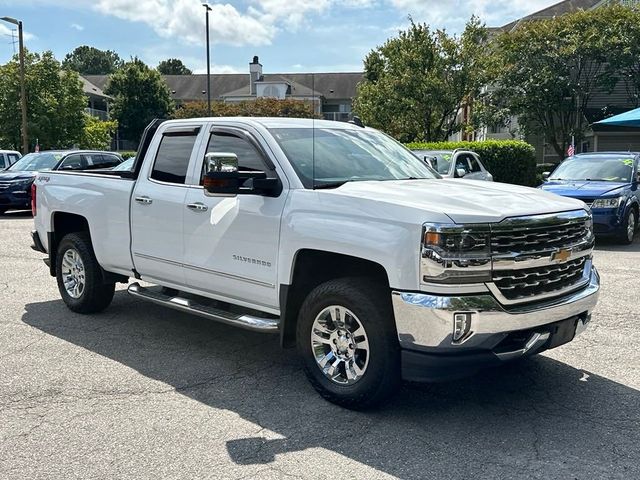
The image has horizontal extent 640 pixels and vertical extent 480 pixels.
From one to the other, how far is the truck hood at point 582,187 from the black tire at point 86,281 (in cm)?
836

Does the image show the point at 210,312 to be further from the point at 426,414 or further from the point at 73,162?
the point at 73,162

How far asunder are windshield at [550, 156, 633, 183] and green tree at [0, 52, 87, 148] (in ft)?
94.5

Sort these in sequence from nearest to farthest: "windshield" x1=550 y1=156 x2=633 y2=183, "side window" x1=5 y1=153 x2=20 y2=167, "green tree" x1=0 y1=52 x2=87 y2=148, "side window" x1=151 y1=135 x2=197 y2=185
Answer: "side window" x1=151 y1=135 x2=197 y2=185 < "windshield" x1=550 y1=156 x2=633 y2=183 < "side window" x1=5 y1=153 x2=20 y2=167 < "green tree" x1=0 y1=52 x2=87 y2=148

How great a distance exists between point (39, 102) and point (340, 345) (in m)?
33.9

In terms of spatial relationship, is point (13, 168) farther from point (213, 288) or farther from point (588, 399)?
point (588, 399)

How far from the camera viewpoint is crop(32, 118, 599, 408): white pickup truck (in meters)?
3.70

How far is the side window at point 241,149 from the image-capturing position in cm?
488

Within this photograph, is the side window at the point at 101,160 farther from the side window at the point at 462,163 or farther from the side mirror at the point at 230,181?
the side mirror at the point at 230,181

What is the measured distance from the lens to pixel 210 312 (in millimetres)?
4938

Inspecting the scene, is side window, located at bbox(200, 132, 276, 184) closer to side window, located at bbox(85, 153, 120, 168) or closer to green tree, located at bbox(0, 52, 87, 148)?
side window, located at bbox(85, 153, 120, 168)

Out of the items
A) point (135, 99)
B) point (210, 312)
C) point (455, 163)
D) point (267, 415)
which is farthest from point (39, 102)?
point (267, 415)

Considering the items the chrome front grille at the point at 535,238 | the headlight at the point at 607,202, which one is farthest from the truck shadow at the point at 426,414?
the headlight at the point at 607,202

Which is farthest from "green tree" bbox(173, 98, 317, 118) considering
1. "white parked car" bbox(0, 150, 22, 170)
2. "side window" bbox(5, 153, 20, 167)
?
"white parked car" bbox(0, 150, 22, 170)

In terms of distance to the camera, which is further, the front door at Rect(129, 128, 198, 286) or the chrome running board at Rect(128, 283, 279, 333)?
the front door at Rect(129, 128, 198, 286)
